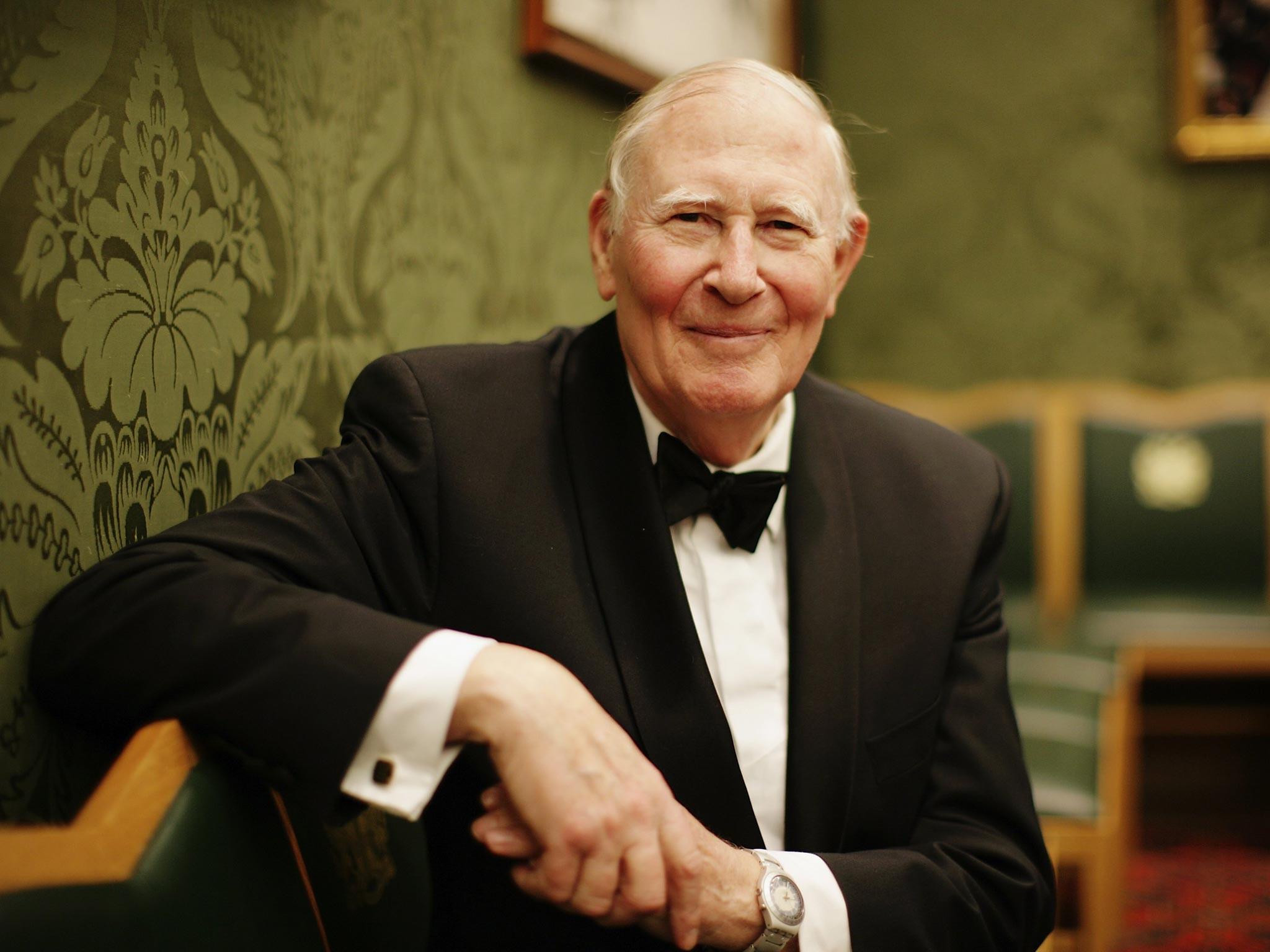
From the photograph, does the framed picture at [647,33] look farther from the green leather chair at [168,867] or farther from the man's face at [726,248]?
the green leather chair at [168,867]

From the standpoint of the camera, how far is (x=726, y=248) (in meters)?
1.50

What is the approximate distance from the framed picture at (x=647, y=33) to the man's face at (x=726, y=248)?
1041 millimetres

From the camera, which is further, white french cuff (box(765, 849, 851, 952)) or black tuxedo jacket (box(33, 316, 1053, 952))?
white french cuff (box(765, 849, 851, 952))

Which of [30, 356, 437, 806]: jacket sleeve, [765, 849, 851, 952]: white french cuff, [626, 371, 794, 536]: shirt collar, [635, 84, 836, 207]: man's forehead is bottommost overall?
[765, 849, 851, 952]: white french cuff

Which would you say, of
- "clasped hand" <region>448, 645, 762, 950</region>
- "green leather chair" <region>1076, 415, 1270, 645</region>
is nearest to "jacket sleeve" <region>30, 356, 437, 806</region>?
"clasped hand" <region>448, 645, 762, 950</region>

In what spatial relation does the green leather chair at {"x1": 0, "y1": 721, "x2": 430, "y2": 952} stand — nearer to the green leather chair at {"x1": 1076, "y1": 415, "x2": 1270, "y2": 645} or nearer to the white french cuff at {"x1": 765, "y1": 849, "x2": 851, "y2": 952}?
the white french cuff at {"x1": 765, "y1": 849, "x2": 851, "y2": 952}

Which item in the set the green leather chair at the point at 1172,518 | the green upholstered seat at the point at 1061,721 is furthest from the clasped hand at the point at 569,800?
the green leather chair at the point at 1172,518

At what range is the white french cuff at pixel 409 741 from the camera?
1.02m

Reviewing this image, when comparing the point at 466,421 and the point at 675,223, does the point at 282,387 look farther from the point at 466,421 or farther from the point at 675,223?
the point at 675,223

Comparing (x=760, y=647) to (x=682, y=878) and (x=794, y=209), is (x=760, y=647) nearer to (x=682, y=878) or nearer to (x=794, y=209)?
(x=682, y=878)

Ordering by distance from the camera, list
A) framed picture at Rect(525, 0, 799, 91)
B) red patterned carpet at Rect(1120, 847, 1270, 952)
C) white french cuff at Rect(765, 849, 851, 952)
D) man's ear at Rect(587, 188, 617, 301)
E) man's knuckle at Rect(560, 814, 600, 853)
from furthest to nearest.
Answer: red patterned carpet at Rect(1120, 847, 1270, 952) → framed picture at Rect(525, 0, 799, 91) → man's ear at Rect(587, 188, 617, 301) → white french cuff at Rect(765, 849, 851, 952) → man's knuckle at Rect(560, 814, 600, 853)

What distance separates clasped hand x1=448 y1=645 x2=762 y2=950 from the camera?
3.28ft

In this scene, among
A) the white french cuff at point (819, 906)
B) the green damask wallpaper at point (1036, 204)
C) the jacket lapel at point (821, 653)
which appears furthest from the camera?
the green damask wallpaper at point (1036, 204)

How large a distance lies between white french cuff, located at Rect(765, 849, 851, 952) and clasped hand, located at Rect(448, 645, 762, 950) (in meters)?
0.24
